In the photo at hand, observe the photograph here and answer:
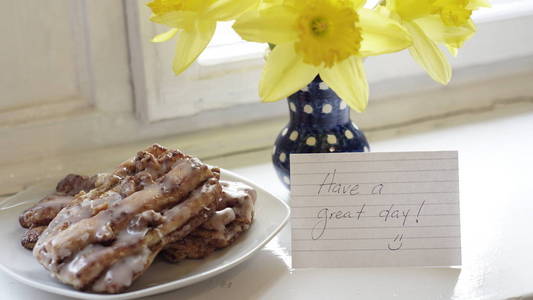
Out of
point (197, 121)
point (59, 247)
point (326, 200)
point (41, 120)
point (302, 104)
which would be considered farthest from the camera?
point (197, 121)

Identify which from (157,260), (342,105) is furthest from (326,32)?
(157,260)

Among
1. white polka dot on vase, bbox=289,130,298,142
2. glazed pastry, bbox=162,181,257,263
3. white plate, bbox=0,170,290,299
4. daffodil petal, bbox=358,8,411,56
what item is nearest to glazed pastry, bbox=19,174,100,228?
white plate, bbox=0,170,290,299

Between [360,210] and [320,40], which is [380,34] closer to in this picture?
[320,40]

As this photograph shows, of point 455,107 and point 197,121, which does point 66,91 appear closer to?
point 197,121

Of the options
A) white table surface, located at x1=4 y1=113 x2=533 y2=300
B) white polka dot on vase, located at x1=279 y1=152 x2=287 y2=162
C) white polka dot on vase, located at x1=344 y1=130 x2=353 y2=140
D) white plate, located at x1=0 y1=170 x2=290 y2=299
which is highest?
white polka dot on vase, located at x1=344 y1=130 x2=353 y2=140

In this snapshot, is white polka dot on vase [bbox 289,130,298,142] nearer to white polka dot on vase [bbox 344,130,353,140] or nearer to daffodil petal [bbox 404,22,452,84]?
white polka dot on vase [bbox 344,130,353,140]

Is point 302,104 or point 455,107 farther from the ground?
point 302,104

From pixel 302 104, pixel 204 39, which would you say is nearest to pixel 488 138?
pixel 302 104
